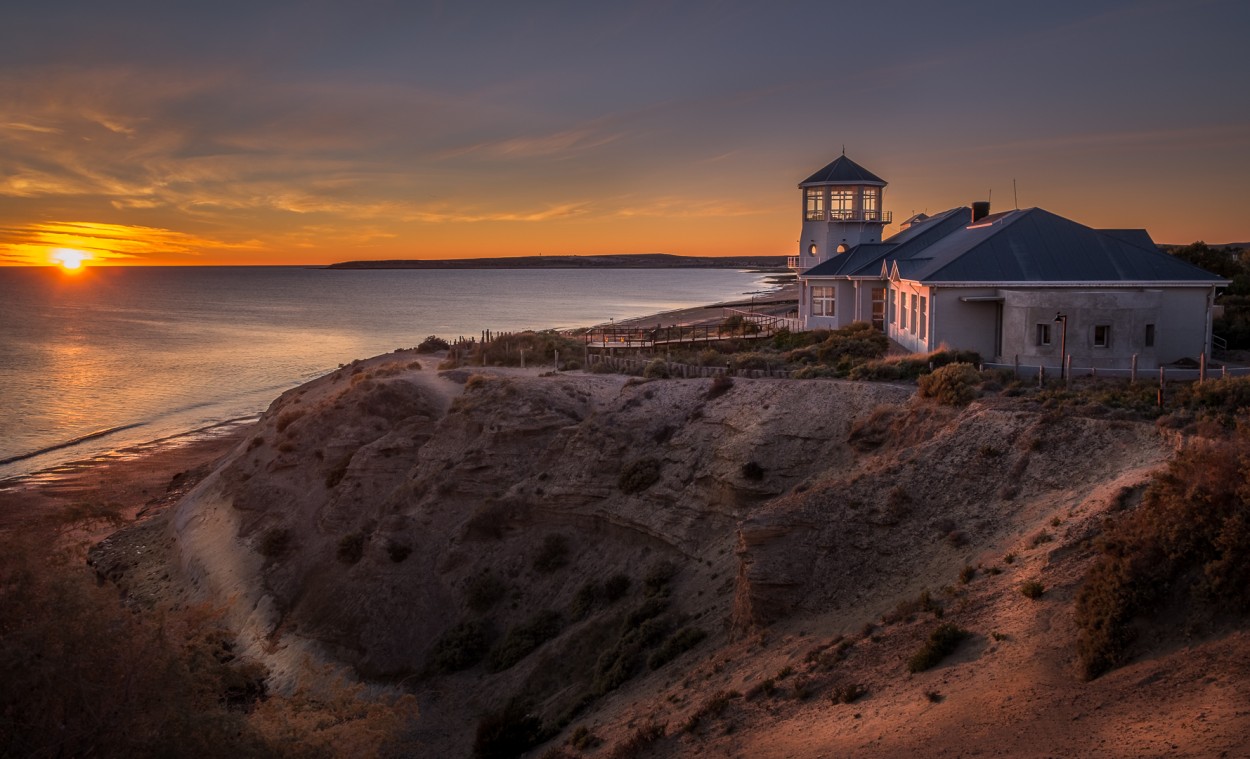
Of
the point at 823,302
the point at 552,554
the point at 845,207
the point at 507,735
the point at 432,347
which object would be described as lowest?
the point at 507,735

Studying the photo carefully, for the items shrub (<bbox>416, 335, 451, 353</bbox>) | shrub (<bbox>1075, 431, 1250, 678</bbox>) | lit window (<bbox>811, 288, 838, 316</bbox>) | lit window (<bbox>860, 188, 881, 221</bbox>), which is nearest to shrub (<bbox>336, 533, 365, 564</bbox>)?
shrub (<bbox>1075, 431, 1250, 678</bbox>)

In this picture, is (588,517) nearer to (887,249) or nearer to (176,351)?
(887,249)

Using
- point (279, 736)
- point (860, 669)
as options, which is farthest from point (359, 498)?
point (860, 669)

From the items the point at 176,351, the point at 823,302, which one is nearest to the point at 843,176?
the point at 823,302

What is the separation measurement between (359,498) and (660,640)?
17.6 m

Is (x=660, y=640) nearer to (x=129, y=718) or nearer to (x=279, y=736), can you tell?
(x=279, y=736)

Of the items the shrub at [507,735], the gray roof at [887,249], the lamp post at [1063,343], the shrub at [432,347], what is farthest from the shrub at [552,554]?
the shrub at [432,347]

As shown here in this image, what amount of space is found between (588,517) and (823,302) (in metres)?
22.6

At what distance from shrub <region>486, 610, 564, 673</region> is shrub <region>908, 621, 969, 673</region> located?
42.9 feet

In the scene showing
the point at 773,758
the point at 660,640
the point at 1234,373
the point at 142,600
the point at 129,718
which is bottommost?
the point at 142,600

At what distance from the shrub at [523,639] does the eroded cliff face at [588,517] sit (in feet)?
0.22

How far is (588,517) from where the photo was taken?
2802 cm

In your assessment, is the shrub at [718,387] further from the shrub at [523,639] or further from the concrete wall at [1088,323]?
the concrete wall at [1088,323]

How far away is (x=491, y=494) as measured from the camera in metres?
31.2
